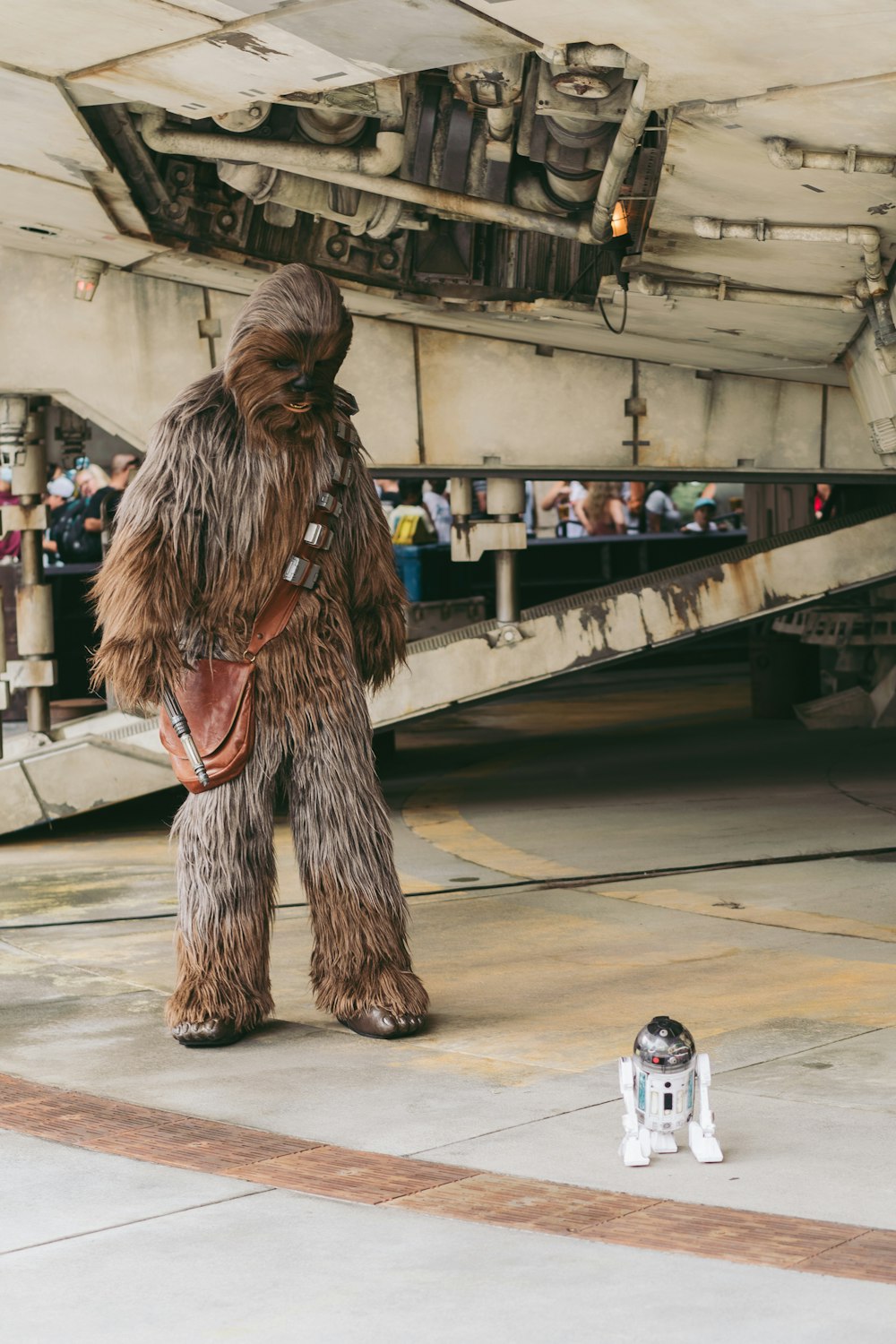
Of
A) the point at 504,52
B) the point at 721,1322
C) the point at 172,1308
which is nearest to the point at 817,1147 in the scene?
the point at 721,1322

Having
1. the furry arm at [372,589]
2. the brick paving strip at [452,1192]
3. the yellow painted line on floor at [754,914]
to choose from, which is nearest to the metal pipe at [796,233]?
the furry arm at [372,589]

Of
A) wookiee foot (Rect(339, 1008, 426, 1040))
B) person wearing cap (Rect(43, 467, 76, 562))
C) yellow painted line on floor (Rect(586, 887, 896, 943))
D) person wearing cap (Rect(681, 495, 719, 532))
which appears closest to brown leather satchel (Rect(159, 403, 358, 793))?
wookiee foot (Rect(339, 1008, 426, 1040))

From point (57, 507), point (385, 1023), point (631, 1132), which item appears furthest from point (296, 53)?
point (57, 507)

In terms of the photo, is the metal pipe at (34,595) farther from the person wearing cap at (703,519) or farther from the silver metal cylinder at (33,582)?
the person wearing cap at (703,519)

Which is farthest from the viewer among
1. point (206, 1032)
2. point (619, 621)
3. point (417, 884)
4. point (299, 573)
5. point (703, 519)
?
point (703, 519)

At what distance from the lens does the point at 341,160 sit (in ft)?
21.6

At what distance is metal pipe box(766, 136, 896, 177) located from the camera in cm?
555

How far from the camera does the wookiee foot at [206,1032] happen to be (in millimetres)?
4859

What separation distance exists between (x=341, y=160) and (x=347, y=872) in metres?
3.02

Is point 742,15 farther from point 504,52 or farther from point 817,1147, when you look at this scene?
point 817,1147

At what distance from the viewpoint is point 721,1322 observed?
9.29 ft

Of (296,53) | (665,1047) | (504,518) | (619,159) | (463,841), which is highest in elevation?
(296,53)

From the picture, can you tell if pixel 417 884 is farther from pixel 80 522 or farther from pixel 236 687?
pixel 80 522

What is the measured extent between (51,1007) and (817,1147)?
2.73m
